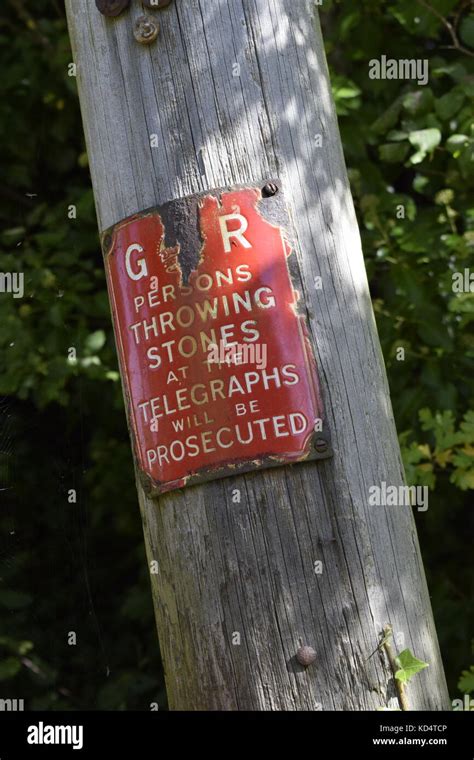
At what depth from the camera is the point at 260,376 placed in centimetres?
215

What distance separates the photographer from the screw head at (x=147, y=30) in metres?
2.29

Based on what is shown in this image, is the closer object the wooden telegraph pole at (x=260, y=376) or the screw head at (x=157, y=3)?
the wooden telegraph pole at (x=260, y=376)

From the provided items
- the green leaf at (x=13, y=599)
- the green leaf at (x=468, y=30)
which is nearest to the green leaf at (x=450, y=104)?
the green leaf at (x=468, y=30)

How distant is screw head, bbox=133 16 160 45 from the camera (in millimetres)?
2293

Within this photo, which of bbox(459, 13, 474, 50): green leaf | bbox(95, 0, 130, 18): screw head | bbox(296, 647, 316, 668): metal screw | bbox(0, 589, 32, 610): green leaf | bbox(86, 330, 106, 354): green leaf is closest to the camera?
bbox(296, 647, 316, 668): metal screw

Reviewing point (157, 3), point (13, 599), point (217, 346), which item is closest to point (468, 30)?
point (157, 3)

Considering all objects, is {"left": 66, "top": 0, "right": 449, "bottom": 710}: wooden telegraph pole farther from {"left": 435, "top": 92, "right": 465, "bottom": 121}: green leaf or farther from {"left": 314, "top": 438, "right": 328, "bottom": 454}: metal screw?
{"left": 435, "top": 92, "right": 465, "bottom": 121}: green leaf

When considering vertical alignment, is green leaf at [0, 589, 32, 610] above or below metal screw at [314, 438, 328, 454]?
above

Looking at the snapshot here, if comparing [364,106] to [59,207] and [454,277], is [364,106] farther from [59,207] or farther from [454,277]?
[59,207]

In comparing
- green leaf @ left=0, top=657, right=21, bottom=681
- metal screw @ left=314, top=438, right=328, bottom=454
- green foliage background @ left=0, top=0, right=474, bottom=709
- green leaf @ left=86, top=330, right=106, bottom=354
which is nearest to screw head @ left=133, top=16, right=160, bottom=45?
metal screw @ left=314, top=438, right=328, bottom=454

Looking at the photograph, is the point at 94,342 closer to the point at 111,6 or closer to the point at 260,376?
the point at 111,6

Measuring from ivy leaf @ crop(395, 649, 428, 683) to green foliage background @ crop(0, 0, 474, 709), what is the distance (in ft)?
5.15

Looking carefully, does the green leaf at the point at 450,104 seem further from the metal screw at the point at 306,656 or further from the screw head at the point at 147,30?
the metal screw at the point at 306,656

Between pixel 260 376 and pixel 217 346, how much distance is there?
0.36 feet
